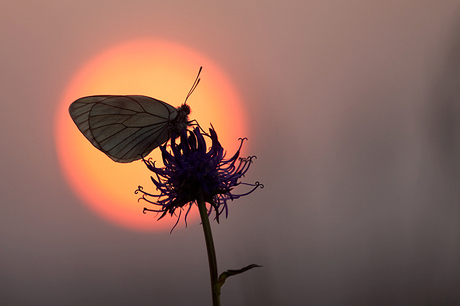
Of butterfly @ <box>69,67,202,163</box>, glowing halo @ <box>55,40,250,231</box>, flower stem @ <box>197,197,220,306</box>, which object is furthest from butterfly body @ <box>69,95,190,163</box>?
glowing halo @ <box>55,40,250,231</box>

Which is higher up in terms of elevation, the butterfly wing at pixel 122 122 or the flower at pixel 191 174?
the butterfly wing at pixel 122 122

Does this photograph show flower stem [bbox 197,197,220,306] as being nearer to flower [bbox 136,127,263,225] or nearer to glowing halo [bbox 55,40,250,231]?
flower [bbox 136,127,263,225]

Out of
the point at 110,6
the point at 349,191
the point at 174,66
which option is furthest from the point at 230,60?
the point at 349,191

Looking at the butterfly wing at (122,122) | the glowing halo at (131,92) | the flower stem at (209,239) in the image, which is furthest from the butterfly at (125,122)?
the glowing halo at (131,92)

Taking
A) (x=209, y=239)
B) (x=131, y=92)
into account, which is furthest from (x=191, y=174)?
(x=131, y=92)

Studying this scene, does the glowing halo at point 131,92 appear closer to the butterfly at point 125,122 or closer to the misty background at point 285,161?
the misty background at point 285,161

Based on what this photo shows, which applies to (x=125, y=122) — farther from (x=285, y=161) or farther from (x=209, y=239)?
(x=285, y=161)

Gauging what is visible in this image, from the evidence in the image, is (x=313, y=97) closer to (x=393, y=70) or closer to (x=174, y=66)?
(x=393, y=70)
